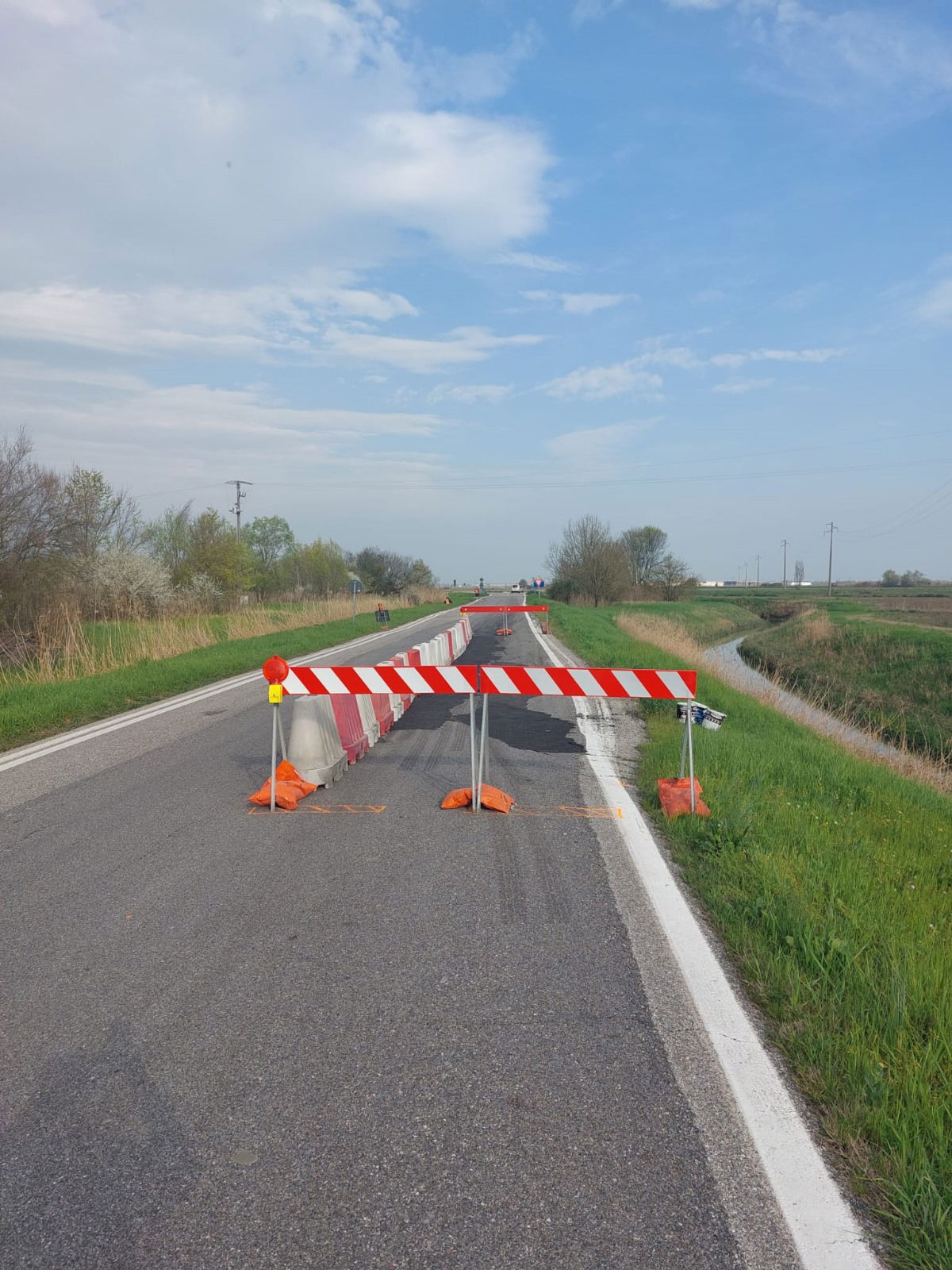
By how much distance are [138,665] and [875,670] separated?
25.4 metres

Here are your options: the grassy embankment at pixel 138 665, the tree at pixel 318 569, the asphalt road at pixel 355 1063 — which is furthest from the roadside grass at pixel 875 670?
the tree at pixel 318 569

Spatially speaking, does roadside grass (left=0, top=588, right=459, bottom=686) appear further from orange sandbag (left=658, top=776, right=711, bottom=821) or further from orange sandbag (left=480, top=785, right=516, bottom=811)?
orange sandbag (left=658, top=776, right=711, bottom=821)

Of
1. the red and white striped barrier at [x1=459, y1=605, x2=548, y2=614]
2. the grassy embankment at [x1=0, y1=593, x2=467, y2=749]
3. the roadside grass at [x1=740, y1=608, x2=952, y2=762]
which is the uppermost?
the red and white striped barrier at [x1=459, y1=605, x2=548, y2=614]

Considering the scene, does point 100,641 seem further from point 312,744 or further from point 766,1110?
point 766,1110

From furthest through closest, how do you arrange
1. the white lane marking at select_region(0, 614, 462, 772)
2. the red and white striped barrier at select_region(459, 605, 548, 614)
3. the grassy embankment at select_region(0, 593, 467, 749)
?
the red and white striped barrier at select_region(459, 605, 548, 614), the grassy embankment at select_region(0, 593, 467, 749), the white lane marking at select_region(0, 614, 462, 772)

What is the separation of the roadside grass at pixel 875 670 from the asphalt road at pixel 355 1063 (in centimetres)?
1186

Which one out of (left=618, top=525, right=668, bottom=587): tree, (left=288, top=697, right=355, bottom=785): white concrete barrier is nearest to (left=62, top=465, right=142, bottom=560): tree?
(left=288, top=697, right=355, bottom=785): white concrete barrier

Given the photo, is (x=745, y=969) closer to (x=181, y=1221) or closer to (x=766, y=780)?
(x=181, y=1221)

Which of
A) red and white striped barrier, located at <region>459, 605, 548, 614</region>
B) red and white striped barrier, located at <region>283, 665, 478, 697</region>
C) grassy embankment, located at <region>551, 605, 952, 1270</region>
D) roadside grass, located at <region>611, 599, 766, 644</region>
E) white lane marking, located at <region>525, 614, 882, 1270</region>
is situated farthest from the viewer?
roadside grass, located at <region>611, 599, 766, 644</region>

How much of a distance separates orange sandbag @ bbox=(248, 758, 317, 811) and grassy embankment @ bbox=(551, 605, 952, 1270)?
9.54ft

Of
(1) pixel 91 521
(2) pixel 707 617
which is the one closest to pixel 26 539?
(1) pixel 91 521

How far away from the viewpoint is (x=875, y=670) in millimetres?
31172

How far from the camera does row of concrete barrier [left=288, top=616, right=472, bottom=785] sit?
7.69 meters

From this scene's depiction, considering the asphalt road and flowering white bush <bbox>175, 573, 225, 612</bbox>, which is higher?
flowering white bush <bbox>175, 573, 225, 612</bbox>
